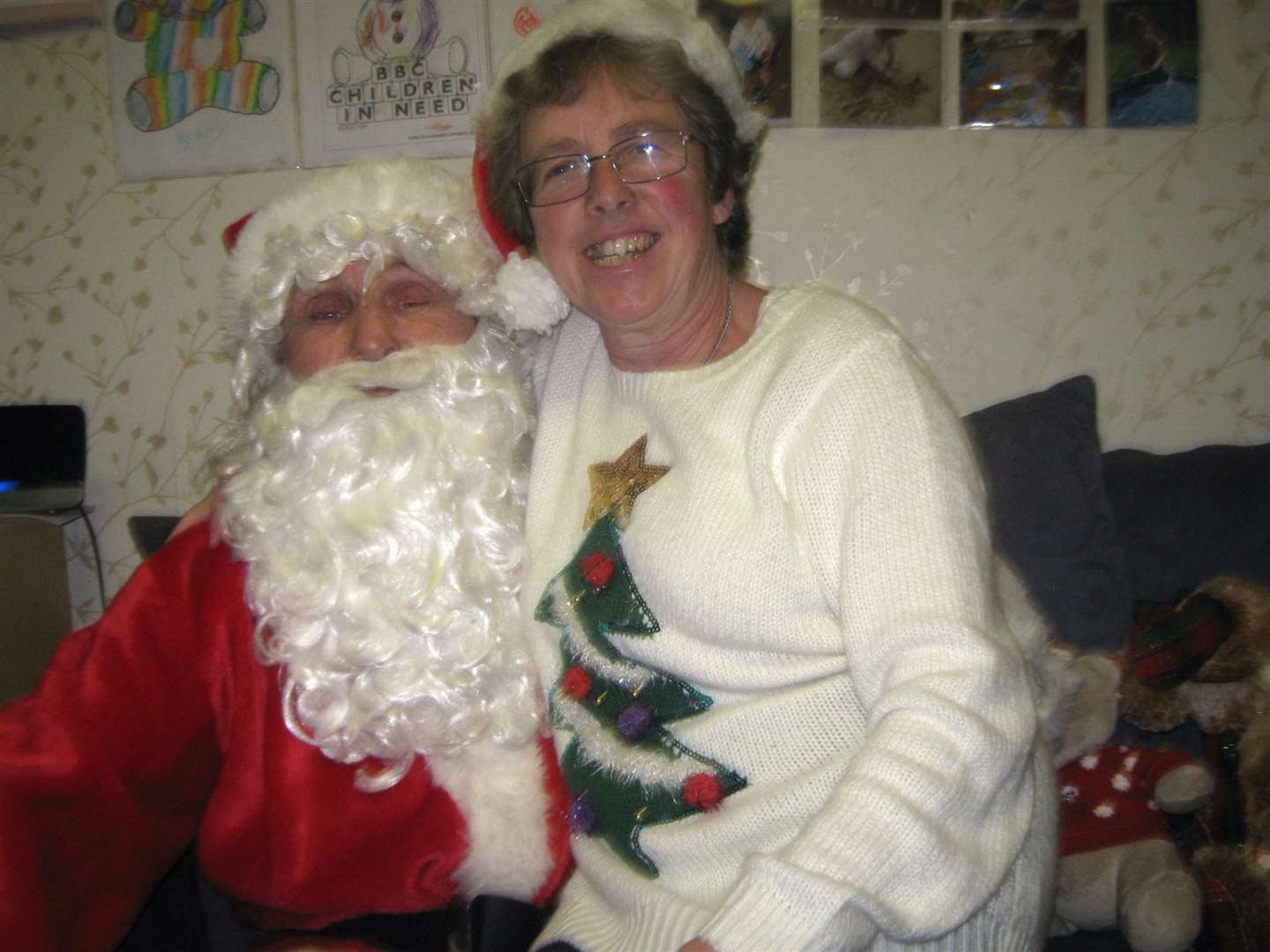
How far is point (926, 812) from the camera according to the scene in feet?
2.50

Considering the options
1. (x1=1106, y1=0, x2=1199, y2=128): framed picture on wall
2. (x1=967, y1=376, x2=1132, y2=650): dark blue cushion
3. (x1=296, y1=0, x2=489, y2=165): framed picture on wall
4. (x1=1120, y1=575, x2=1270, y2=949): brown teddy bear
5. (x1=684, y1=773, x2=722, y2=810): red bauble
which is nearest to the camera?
(x1=684, y1=773, x2=722, y2=810): red bauble

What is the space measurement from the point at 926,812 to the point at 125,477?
2144 mm

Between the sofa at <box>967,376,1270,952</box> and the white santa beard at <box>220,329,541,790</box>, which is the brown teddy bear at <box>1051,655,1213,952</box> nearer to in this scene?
the sofa at <box>967,376,1270,952</box>

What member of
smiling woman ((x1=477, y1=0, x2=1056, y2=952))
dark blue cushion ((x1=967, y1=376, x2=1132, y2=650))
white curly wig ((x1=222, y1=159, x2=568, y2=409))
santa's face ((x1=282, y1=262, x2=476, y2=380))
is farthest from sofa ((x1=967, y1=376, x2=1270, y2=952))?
santa's face ((x1=282, y1=262, x2=476, y2=380))

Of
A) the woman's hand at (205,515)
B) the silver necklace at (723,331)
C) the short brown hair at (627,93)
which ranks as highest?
the short brown hair at (627,93)

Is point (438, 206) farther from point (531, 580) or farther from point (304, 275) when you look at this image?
point (531, 580)

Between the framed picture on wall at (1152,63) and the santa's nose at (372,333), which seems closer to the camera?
the santa's nose at (372,333)

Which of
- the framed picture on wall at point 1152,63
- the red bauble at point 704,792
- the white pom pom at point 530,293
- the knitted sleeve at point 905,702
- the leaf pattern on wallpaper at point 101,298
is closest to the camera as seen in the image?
the knitted sleeve at point 905,702

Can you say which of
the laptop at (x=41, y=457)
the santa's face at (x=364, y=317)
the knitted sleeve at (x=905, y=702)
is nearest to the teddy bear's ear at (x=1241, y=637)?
the knitted sleeve at (x=905, y=702)

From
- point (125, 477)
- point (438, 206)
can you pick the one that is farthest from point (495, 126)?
point (125, 477)

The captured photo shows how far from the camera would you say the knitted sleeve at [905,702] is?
75cm

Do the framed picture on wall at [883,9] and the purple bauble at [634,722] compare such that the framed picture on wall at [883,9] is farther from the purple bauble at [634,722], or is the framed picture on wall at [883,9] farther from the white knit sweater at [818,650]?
the purple bauble at [634,722]

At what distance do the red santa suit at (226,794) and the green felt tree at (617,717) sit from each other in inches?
5.8

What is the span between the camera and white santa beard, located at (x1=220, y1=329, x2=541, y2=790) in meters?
1.25
